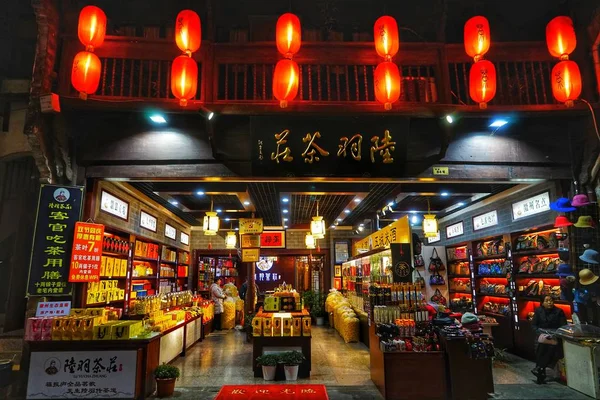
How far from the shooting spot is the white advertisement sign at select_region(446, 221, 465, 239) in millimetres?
10727

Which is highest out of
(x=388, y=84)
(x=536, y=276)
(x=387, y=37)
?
(x=387, y=37)

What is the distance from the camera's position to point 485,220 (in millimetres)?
9273

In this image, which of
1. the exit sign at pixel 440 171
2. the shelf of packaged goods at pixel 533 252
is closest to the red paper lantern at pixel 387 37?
the exit sign at pixel 440 171

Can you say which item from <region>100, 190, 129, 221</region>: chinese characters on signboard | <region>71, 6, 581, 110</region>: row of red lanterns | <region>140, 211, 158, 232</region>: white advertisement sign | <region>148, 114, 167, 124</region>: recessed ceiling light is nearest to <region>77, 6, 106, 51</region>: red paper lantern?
<region>71, 6, 581, 110</region>: row of red lanterns

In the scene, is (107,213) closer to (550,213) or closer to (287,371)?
(287,371)

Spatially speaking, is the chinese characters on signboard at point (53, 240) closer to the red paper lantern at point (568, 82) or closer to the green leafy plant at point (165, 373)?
the green leafy plant at point (165, 373)

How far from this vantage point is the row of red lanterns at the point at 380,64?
4.88 metres

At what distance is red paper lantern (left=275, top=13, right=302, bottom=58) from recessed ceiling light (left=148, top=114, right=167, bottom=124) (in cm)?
210

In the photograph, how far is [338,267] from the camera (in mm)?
14961

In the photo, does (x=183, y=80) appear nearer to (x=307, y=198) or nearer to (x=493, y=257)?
(x=307, y=198)

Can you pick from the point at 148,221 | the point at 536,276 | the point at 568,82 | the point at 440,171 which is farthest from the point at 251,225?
the point at 568,82

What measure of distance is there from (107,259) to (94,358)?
256 centimetres

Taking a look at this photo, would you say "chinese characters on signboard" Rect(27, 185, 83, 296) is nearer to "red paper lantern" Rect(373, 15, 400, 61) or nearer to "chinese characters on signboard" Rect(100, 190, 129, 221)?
"chinese characters on signboard" Rect(100, 190, 129, 221)

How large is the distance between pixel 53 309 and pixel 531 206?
861 centimetres
